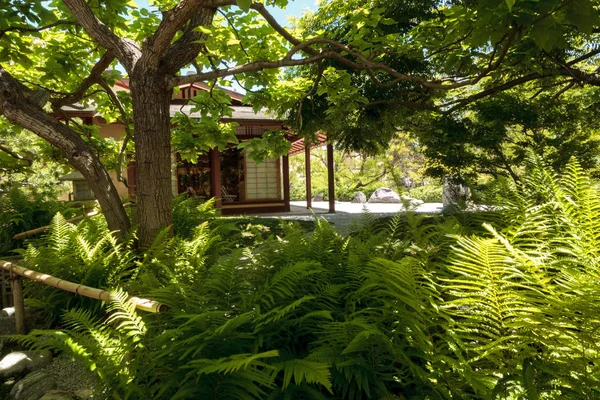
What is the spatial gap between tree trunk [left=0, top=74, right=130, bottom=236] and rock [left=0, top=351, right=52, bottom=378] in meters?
1.39

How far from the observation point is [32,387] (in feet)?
8.18

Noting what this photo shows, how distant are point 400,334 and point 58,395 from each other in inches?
83.3

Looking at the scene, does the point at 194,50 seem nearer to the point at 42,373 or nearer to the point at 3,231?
the point at 42,373

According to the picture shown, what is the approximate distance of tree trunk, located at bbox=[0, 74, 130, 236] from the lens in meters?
3.77

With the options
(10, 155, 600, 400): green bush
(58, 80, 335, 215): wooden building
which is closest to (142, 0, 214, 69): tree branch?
(10, 155, 600, 400): green bush

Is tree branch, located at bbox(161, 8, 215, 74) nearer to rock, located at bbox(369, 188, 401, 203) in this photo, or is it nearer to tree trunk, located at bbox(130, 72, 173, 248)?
tree trunk, located at bbox(130, 72, 173, 248)

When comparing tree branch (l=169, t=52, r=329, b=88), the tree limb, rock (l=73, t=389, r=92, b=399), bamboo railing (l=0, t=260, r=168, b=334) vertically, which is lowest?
rock (l=73, t=389, r=92, b=399)

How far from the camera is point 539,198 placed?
7.61 ft

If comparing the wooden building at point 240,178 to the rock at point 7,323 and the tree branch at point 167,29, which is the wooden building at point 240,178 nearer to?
the tree branch at point 167,29

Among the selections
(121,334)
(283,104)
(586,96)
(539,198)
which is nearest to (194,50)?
(283,104)

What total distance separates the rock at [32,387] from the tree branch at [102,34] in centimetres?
293

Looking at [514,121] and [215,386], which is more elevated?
[514,121]

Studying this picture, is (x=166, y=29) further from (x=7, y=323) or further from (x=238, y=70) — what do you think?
(x=7, y=323)

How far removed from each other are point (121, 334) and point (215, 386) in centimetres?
90
